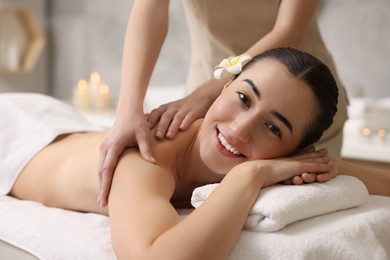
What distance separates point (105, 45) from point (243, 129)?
3429mm

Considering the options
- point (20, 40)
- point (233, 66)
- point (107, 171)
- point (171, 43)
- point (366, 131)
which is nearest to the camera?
point (107, 171)

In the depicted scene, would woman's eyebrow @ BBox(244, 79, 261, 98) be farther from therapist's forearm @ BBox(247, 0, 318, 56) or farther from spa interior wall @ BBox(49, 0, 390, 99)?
spa interior wall @ BBox(49, 0, 390, 99)

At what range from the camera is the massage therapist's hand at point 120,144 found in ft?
4.81

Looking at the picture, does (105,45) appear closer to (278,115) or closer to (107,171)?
(107,171)

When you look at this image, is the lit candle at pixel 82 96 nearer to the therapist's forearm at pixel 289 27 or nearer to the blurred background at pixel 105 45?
the blurred background at pixel 105 45

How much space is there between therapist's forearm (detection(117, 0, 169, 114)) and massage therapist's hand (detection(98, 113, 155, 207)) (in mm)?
44

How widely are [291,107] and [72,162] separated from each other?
0.68 meters

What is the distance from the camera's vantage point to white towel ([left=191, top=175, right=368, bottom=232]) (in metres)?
1.22

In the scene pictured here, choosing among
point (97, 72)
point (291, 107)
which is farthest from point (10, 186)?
point (97, 72)

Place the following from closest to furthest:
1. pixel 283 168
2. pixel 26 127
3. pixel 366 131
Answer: pixel 283 168 → pixel 26 127 → pixel 366 131

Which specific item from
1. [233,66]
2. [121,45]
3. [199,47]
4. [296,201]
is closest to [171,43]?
[121,45]

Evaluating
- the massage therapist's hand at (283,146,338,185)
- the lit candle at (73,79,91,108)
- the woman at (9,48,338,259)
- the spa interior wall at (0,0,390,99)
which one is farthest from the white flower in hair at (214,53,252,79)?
the lit candle at (73,79,91,108)

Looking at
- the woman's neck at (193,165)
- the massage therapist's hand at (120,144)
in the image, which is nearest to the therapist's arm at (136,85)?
the massage therapist's hand at (120,144)

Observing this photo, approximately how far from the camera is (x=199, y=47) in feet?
7.22
